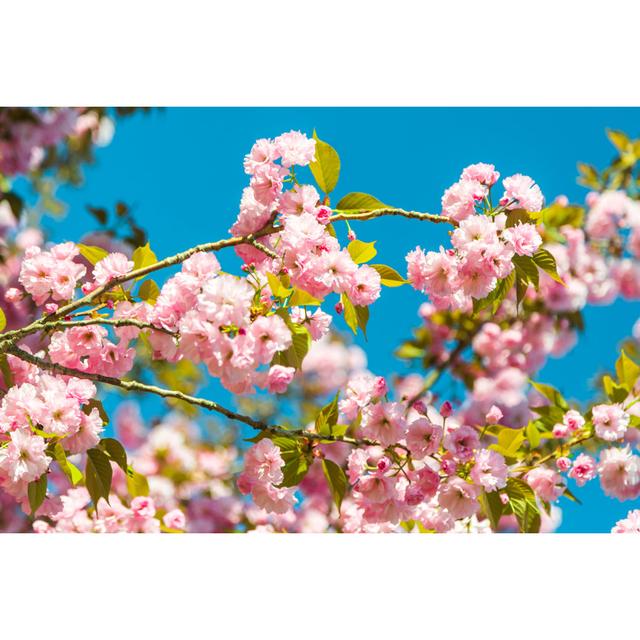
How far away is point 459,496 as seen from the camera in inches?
46.3

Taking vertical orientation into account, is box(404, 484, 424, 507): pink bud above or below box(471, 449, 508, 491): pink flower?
below

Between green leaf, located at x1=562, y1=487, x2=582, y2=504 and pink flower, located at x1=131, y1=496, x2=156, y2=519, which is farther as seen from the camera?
pink flower, located at x1=131, y1=496, x2=156, y2=519

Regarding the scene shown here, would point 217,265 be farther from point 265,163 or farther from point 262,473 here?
point 262,473

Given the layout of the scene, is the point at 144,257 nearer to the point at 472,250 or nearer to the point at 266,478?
the point at 266,478

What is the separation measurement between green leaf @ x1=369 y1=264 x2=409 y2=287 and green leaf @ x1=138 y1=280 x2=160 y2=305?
1.08 feet

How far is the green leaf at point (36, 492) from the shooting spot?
1112 mm

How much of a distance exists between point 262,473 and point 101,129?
144 cm

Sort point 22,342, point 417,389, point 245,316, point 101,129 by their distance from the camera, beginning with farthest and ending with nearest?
point 417,389 → point 101,129 → point 22,342 → point 245,316

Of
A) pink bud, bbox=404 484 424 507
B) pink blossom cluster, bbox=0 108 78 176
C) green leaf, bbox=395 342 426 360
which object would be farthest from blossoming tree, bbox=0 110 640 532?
pink blossom cluster, bbox=0 108 78 176

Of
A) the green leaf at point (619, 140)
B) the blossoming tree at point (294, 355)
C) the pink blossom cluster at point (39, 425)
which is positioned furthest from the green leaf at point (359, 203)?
the green leaf at point (619, 140)

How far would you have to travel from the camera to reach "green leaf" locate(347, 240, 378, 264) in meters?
1.09

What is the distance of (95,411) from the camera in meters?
1.12

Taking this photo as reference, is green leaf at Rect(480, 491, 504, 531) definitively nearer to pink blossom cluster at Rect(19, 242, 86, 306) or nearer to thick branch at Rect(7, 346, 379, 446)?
thick branch at Rect(7, 346, 379, 446)

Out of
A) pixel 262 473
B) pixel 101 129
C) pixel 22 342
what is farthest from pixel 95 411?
pixel 101 129
